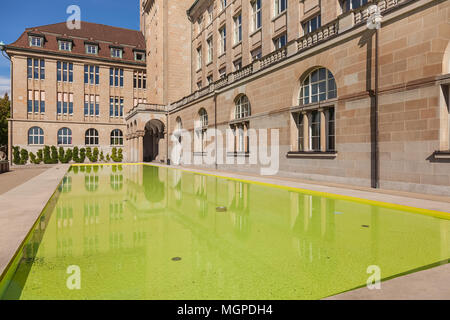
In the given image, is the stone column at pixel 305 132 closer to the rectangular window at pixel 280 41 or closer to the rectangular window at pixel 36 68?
the rectangular window at pixel 280 41

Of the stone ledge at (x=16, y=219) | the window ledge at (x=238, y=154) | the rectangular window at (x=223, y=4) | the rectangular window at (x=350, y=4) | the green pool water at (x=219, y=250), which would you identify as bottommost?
the green pool water at (x=219, y=250)

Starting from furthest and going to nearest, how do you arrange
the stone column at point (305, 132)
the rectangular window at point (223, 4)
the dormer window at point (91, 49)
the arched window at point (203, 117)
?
the dormer window at point (91, 49) → the rectangular window at point (223, 4) → the arched window at point (203, 117) → the stone column at point (305, 132)

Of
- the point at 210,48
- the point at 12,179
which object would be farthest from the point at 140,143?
the point at 12,179

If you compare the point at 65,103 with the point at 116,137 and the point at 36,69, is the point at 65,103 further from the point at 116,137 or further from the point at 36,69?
the point at 116,137

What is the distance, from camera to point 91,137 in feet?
148

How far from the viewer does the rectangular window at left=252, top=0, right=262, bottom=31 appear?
73.9ft

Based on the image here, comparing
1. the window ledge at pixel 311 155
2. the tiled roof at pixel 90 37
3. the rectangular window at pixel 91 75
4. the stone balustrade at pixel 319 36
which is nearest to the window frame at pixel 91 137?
the rectangular window at pixel 91 75

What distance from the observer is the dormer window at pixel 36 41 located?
1606 inches

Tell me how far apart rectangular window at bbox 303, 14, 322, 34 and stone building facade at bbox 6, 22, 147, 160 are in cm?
3575

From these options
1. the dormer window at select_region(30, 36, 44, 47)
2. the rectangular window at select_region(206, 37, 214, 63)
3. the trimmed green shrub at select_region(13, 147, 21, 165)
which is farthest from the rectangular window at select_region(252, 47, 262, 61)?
the dormer window at select_region(30, 36, 44, 47)

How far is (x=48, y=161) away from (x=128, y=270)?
43.4 meters

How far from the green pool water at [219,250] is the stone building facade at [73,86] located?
40.6 meters

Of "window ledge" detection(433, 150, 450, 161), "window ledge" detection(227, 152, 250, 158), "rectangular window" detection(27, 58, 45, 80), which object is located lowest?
"window ledge" detection(433, 150, 450, 161)

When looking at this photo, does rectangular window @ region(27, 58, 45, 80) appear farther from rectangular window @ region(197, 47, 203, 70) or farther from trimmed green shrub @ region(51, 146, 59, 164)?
rectangular window @ region(197, 47, 203, 70)
